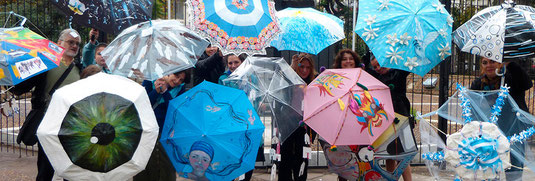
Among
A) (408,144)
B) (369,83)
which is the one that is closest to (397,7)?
(369,83)

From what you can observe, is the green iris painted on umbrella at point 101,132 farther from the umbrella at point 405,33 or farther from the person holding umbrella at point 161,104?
the umbrella at point 405,33

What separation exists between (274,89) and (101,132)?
5.50 feet

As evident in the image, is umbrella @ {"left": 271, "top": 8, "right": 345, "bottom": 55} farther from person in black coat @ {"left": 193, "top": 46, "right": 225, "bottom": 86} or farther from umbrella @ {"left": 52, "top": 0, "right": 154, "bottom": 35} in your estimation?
umbrella @ {"left": 52, "top": 0, "right": 154, "bottom": 35}

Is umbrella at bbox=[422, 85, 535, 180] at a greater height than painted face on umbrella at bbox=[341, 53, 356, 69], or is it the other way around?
painted face on umbrella at bbox=[341, 53, 356, 69]

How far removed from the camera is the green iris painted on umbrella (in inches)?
146

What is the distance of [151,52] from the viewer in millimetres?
4410

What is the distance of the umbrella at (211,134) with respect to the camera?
423 centimetres

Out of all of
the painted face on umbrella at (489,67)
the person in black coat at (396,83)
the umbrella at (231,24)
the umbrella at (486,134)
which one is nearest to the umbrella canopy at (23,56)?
the umbrella at (231,24)

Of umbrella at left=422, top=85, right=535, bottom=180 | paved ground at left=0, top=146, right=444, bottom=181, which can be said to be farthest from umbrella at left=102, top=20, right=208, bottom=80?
paved ground at left=0, top=146, right=444, bottom=181

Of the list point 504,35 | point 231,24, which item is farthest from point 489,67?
point 231,24

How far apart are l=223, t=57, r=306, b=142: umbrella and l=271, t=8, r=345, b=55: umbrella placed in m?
0.61

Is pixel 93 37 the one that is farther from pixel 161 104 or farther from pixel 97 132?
pixel 97 132

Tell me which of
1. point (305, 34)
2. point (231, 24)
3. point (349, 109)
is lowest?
point (349, 109)

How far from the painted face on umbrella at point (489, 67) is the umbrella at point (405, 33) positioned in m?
0.45
